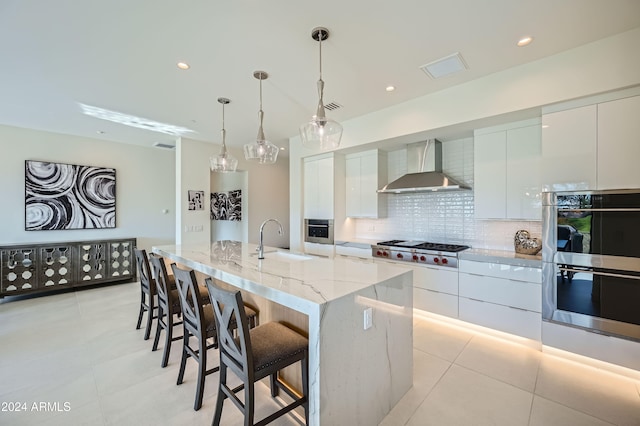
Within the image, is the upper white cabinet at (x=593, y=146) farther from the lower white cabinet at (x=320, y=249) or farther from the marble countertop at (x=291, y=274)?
the lower white cabinet at (x=320, y=249)

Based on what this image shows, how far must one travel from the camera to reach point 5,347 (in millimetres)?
2791

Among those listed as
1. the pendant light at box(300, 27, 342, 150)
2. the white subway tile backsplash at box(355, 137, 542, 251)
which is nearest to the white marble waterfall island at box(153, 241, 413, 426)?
the pendant light at box(300, 27, 342, 150)

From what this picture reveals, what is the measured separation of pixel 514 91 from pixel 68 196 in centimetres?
695

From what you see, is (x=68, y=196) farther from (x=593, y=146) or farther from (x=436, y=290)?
(x=593, y=146)

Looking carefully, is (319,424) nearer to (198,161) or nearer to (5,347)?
(5,347)

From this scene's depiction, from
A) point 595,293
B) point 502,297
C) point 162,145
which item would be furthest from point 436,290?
point 162,145

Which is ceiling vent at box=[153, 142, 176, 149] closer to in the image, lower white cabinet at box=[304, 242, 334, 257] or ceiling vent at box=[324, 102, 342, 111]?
lower white cabinet at box=[304, 242, 334, 257]

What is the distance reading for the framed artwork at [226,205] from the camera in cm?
648

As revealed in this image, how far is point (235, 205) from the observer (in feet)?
21.4

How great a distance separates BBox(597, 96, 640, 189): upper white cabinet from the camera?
2.17 meters

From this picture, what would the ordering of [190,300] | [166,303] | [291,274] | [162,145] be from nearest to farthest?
[291,274] < [190,300] < [166,303] < [162,145]

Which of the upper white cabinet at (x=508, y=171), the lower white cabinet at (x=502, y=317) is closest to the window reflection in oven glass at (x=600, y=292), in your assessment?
the lower white cabinet at (x=502, y=317)

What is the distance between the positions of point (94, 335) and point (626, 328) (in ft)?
17.2

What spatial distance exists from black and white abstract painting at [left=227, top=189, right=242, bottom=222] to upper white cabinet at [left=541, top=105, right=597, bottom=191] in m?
5.64
